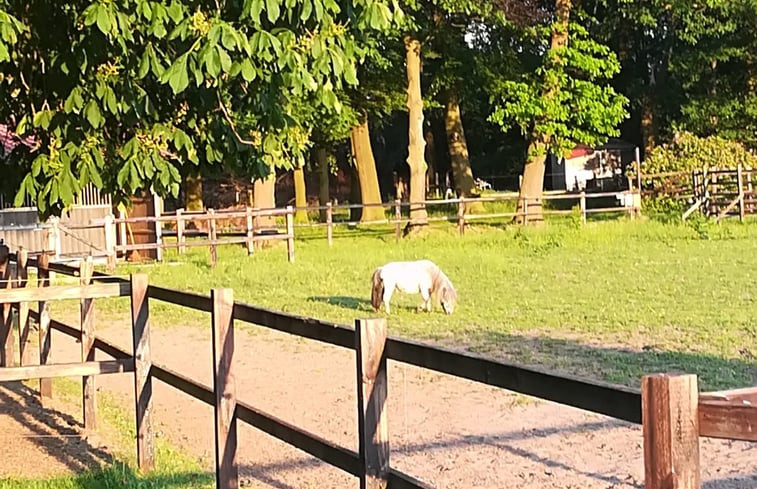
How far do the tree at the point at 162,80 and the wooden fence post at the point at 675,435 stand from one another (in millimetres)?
2666

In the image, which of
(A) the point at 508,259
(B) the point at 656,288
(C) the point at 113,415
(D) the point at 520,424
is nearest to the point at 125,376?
(C) the point at 113,415

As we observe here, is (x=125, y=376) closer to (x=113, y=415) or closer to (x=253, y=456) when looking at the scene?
(x=113, y=415)

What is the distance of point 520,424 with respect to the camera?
24.7 ft

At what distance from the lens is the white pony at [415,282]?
13.2 meters

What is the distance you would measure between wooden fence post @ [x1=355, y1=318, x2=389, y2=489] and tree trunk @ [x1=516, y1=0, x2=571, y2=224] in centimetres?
2619

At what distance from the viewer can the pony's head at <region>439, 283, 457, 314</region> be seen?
1314 centimetres

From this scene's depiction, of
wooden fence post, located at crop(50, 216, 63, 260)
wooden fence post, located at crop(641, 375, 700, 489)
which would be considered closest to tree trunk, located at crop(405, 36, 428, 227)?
wooden fence post, located at crop(50, 216, 63, 260)

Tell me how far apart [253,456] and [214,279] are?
12128 mm

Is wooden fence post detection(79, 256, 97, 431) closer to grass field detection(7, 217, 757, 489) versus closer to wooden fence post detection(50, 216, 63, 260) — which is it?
grass field detection(7, 217, 757, 489)

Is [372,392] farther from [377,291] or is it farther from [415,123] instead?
[415,123]

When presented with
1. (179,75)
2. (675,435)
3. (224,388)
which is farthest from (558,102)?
(675,435)

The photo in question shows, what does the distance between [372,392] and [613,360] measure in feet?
20.0

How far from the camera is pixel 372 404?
3.91 metres

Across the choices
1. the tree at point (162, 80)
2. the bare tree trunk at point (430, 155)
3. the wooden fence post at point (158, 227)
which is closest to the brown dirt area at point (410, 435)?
the tree at point (162, 80)
